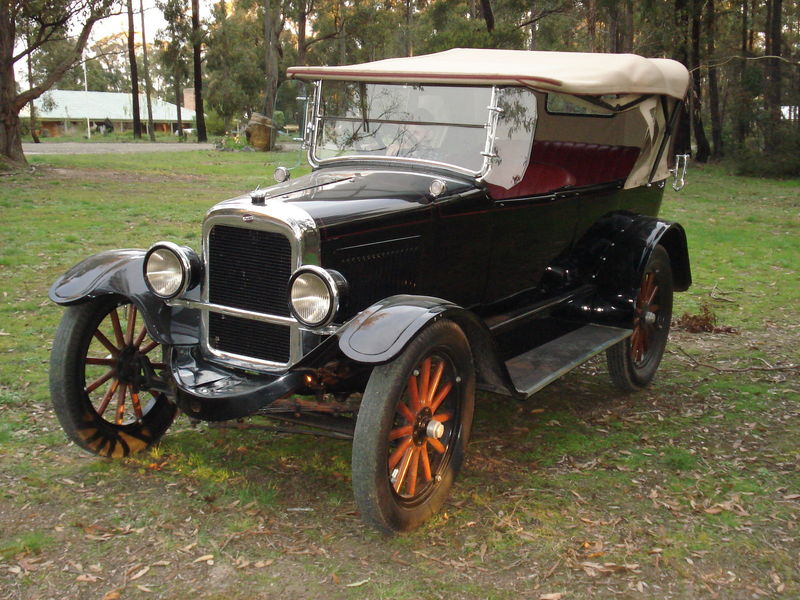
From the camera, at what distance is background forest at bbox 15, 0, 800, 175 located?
21.5 metres

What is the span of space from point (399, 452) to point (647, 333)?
300 centimetres

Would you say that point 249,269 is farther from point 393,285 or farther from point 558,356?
point 558,356

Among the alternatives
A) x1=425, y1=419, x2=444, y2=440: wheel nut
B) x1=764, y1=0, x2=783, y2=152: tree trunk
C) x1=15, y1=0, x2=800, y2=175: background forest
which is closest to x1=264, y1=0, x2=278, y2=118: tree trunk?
x1=15, y1=0, x2=800, y2=175: background forest

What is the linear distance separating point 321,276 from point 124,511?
1.50 m

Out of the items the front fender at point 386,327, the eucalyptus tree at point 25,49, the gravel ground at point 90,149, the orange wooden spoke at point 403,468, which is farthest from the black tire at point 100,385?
the gravel ground at point 90,149

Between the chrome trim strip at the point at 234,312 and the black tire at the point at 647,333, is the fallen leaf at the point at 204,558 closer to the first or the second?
the chrome trim strip at the point at 234,312

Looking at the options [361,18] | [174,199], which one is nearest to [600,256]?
[174,199]

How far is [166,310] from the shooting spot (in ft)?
14.1

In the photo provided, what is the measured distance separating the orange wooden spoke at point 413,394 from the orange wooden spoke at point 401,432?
0.04m

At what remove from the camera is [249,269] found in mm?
3969

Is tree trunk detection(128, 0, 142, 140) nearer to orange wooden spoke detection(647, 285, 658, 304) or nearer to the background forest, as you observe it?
the background forest

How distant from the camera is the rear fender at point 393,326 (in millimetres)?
3303

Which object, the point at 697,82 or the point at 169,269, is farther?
the point at 697,82

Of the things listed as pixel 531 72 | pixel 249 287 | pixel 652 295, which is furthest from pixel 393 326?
pixel 652 295
